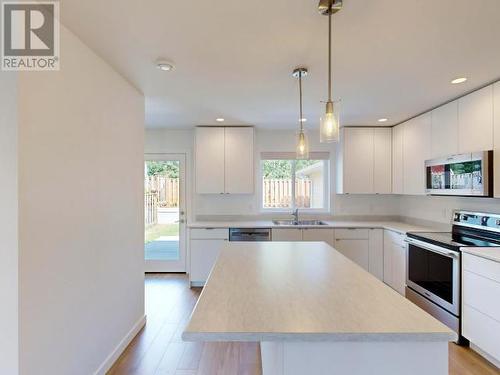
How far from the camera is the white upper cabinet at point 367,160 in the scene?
4.23m

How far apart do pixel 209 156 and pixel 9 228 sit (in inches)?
118

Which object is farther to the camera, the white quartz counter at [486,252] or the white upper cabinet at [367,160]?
the white upper cabinet at [367,160]

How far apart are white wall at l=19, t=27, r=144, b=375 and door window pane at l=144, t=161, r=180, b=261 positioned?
2.04 metres

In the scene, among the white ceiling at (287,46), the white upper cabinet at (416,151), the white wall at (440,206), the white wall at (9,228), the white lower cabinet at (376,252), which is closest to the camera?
the white wall at (9,228)

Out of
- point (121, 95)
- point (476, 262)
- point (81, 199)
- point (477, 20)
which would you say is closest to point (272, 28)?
point (477, 20)

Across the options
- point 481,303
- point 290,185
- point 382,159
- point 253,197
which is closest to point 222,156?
point 253,197

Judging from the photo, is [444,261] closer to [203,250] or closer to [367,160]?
[367,160]

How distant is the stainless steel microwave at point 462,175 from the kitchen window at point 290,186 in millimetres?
1656

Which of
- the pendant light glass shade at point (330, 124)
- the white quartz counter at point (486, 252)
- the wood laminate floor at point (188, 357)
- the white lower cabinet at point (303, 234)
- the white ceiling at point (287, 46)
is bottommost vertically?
the wood laminate floor at point (188, 357)

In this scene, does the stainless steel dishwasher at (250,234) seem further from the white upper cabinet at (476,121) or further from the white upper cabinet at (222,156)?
the white upper cabinet at (476,121)

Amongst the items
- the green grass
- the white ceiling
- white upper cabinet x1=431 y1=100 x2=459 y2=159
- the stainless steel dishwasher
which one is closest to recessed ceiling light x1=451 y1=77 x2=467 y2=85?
the white ceiling

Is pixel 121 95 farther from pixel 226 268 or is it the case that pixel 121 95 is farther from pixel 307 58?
pixel 226 268

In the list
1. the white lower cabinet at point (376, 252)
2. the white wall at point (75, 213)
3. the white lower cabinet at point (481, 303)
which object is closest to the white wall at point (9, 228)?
the white wall at point (75, 213)

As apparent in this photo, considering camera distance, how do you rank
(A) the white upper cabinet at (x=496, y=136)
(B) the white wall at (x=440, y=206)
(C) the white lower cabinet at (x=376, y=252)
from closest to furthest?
(A) the white upper cabinet at (x=496, y=136) → (B) the white wall at (x=440, y=206) → (C) the white lower cabinet at (x=376, y=252)
